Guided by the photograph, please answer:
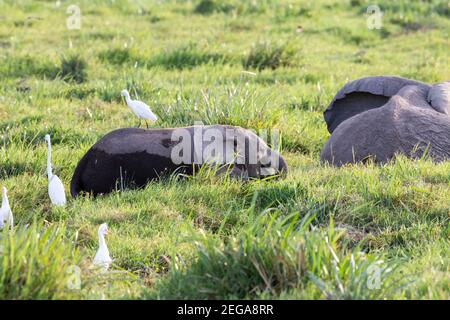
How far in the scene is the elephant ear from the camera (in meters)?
7.17

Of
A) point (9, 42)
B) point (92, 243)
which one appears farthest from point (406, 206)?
point (9, 42)

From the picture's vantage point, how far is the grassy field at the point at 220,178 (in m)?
3.91

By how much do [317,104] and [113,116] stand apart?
2085 millimetres

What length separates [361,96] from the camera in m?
7.30

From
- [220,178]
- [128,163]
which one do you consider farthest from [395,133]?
[128,163]

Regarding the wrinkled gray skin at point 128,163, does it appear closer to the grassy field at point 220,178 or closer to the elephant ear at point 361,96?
the grassy field at point 220,178

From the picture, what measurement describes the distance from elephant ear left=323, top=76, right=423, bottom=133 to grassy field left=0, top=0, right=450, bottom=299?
0.79 ft

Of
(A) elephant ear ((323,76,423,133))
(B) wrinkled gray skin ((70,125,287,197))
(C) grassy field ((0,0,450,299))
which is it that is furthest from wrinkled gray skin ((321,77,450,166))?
(B) wrinkled gray skin ((70,125,287,197))

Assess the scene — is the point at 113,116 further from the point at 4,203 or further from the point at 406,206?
the point at 406,206

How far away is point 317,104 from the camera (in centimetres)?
851

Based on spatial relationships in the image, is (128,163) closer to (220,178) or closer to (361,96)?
(220,178)

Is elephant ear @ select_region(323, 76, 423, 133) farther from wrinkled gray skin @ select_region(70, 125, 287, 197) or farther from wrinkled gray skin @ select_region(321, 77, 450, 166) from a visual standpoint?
wrinkled gray skin @ select_region(70, 125, 287, 197)

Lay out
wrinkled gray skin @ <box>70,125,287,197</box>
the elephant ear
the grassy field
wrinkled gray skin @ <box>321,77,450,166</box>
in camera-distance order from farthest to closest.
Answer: the elephant ear < wrinkled gray skin @ <box>321,77,450,166</box> < wrinkled gray skin @ <box>70,125,287,197</box> < the grassy field

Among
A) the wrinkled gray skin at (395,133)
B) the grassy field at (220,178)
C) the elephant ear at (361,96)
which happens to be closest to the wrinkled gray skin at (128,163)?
the grassy field at (220,178)
